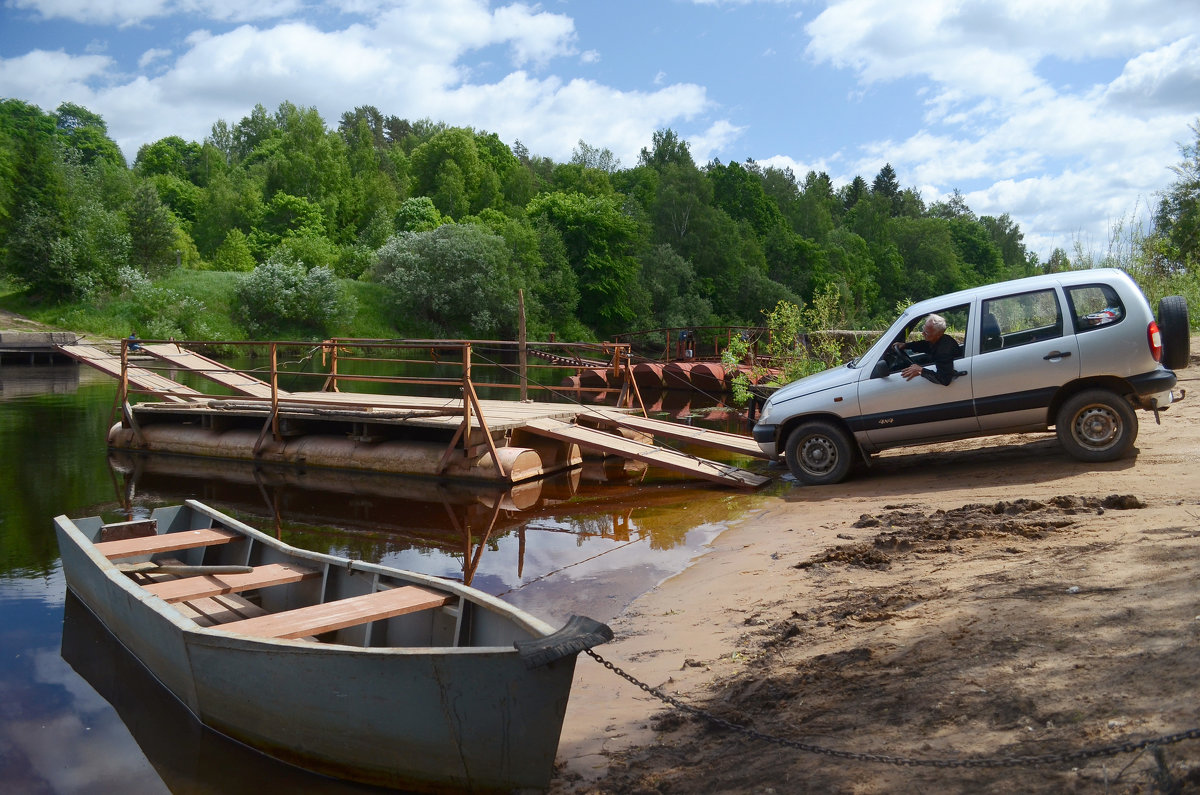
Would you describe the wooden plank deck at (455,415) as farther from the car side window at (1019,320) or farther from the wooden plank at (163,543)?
the wooden plank at (163,543)

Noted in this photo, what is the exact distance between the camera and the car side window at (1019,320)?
9.24m

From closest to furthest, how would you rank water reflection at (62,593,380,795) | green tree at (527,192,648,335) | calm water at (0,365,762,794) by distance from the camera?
1. water reflection at (62,593,380,795)
2. calm water at (0,365,762,794)
3. green tree at (527,192,648,335)

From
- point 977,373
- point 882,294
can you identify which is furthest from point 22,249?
point 882,294

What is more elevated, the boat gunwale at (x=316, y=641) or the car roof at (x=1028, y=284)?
the car roof at (x=1028, y=284)

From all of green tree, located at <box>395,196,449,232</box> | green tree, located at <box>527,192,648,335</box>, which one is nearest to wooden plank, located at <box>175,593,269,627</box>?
green tree, located at <box>527,192,648,335</box>

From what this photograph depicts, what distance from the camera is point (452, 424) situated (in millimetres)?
13195

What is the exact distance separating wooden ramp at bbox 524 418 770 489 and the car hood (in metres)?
1.35

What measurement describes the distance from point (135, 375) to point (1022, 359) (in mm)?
17264

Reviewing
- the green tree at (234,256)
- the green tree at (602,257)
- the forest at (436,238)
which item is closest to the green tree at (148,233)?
the forest at (436,238)

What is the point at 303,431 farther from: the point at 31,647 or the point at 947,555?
the point at 947,555

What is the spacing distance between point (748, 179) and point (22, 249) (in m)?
56.8

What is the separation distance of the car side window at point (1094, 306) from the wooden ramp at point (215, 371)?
1363cm

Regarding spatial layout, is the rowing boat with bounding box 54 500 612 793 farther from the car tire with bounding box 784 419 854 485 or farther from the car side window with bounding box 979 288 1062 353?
the car side window with bounding box 979 288 1062 353

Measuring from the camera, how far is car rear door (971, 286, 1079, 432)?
9.16m
